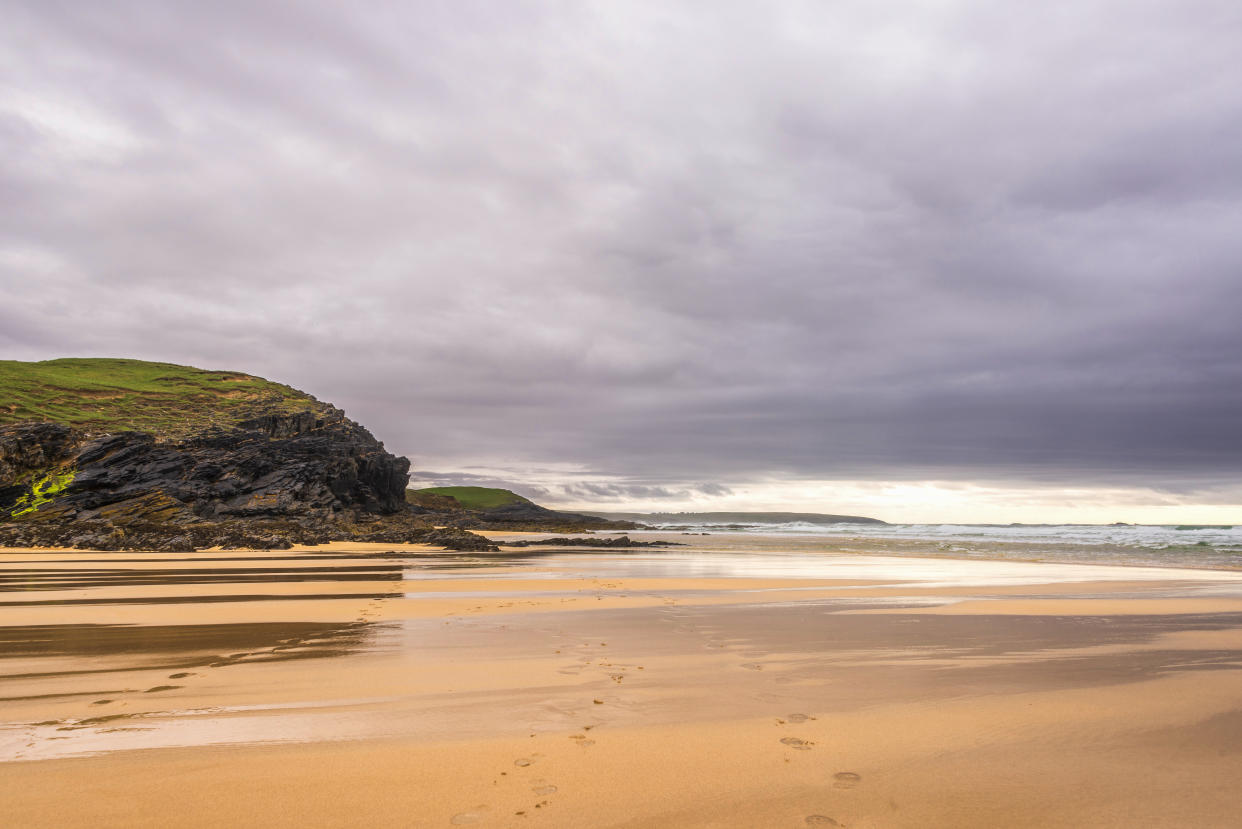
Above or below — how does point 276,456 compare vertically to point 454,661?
above

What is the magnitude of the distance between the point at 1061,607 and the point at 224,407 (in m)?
66.3

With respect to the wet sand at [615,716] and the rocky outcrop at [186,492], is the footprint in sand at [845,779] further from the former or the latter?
the rocky outcrop at [186,492]

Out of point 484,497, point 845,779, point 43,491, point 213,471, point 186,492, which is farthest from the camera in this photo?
point 484,497

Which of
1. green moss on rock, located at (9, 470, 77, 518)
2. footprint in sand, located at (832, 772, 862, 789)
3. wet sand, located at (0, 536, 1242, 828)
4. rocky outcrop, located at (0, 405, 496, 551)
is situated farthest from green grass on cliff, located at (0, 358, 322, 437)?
footprint in sand, located at (832, 772, 862, 789)

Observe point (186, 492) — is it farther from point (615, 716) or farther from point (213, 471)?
point (615, 716)

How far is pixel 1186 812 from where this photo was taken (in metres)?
3.93

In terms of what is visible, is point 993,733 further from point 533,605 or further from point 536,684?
point 533,605

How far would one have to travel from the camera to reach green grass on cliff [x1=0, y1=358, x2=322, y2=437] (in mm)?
49219

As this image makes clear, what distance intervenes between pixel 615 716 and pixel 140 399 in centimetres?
6994

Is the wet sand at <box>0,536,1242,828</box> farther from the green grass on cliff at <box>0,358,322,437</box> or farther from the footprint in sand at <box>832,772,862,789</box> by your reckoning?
the green grass on cliff at <box>0,358,322,437</box>

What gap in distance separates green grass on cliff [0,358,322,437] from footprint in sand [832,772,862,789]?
2163 inches

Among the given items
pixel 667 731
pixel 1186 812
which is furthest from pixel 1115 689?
pixel 667 731

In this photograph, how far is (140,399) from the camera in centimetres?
5962

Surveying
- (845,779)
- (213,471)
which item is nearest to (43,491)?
(213,471)
